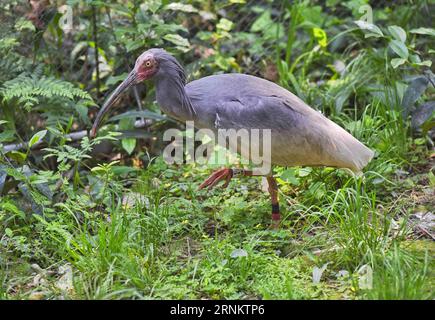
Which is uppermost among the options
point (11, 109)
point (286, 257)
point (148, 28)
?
point (148, 28)

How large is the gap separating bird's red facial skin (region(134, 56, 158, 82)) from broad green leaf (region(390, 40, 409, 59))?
7.57 feet

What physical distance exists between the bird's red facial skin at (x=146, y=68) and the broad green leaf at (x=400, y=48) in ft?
7.57

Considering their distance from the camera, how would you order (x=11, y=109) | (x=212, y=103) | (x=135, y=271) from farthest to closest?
1. (x=11, y=109)
2. (x=212, y=103)
3. (x=135, y=271)

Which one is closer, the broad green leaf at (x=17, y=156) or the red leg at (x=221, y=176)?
the broad green leaf at (x=17, y=156)

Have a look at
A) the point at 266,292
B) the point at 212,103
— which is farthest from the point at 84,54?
the point at 266,292

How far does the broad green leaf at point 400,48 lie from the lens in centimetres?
626

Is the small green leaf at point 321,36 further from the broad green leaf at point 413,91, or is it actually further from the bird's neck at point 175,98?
the bird's neck at point 175,98

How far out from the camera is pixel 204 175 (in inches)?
260

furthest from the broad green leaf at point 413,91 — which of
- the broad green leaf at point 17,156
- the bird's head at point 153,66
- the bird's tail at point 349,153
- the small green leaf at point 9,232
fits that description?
the small green leaf at point 9,232

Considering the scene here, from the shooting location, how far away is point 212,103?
5.46 meters

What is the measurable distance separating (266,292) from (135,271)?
0.90 m

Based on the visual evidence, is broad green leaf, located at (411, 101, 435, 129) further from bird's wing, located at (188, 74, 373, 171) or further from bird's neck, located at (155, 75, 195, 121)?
bird's neck, located at (155, 75, 195, 121)

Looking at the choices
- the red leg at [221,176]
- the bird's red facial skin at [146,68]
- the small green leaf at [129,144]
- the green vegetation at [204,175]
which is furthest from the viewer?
the small green leaf at [129,144]
